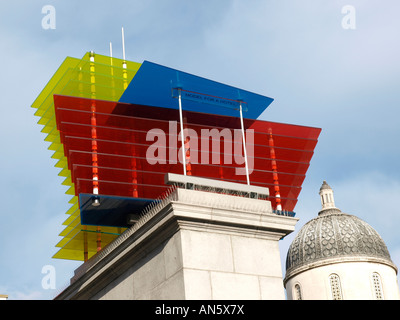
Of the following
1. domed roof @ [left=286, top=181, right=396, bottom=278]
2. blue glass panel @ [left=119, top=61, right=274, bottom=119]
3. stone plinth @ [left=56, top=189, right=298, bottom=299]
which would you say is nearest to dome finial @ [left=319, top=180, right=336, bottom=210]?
domed roof @ [left=286, top=181, right=396, bottom=278]

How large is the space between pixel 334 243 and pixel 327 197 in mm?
9663

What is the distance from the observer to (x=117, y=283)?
82.1 ft

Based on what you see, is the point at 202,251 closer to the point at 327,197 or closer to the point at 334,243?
the point at 334,243

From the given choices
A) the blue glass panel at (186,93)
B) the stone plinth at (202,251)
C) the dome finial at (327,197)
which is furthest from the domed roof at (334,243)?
the stone plinth at (202,251)

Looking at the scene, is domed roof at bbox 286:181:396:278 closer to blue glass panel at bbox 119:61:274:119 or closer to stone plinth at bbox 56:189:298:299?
blue glass panel at bbox 119:61:274:119

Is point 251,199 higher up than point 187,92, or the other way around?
point 187,92

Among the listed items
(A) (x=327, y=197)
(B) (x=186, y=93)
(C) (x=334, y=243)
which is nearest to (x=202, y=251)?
(B) (x=186, y=93)

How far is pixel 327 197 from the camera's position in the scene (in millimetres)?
84688

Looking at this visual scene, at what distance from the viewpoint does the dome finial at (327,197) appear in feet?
274

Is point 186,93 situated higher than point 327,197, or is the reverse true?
point 327,197

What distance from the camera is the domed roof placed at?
247 ft
